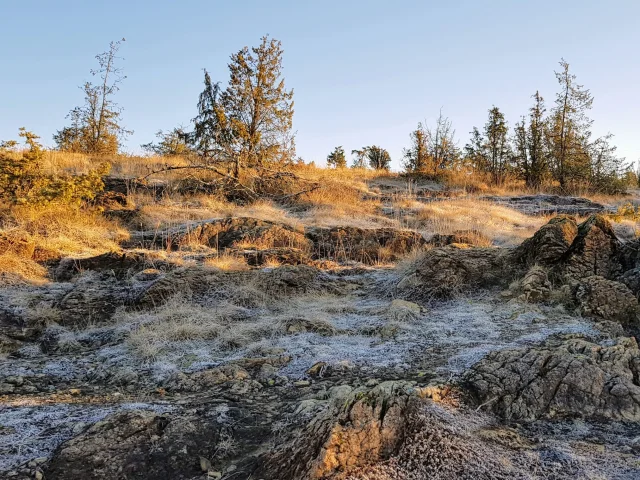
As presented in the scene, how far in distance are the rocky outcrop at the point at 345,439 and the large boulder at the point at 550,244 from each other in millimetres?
4066

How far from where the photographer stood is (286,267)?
20.6 feet

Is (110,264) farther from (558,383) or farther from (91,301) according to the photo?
(558,383)

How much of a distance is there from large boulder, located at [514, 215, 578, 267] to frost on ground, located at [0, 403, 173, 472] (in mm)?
4742

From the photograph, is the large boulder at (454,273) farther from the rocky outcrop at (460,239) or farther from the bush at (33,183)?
the bush at (33,183)

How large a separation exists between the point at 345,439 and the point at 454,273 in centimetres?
414

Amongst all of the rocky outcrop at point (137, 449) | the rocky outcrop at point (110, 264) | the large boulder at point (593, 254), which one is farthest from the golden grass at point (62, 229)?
the large boulder at point (593, 254)

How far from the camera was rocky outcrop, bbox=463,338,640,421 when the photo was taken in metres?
2.57

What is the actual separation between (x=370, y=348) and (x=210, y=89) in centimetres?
1788

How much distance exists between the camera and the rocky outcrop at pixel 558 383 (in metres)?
2.57

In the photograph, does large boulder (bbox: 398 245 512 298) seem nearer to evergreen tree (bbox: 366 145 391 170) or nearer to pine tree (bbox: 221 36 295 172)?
pine tree (bbox: 221 36 295 172)

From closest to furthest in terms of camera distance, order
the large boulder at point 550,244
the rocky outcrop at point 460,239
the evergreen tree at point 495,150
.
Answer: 1. the large boulder at point 550,244
2. the rocky outcrop at point 460,239
3. the evergreen tree at point 495,150

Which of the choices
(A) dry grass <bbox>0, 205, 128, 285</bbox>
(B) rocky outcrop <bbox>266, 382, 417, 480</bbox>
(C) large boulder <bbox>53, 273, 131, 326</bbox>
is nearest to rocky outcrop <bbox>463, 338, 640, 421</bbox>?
(B) rocky outcrop <bbox>266, 382, 417, 480</bbox>

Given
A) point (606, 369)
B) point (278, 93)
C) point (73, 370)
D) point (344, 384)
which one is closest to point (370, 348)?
point (344, 384)

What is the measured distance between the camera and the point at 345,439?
6.36ft
